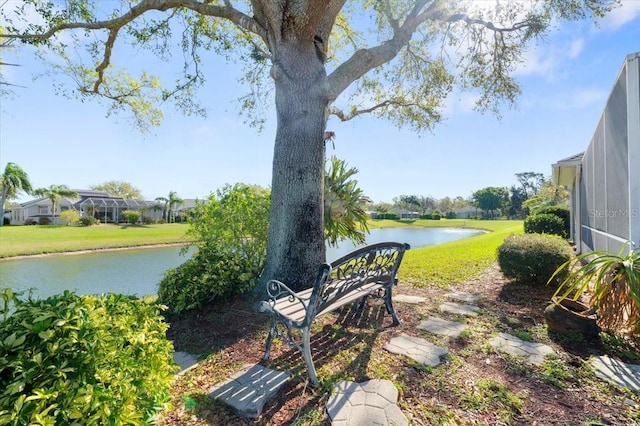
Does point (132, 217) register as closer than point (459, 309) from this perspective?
No

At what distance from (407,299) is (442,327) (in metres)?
1.04

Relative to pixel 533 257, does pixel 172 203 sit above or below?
above

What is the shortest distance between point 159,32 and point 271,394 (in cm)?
721

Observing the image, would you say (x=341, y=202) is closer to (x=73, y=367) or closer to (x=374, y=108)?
(x=374, y=108)

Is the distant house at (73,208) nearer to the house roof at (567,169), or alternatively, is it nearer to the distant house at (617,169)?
the house roof at (567,169)

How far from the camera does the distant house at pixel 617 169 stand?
3.62m

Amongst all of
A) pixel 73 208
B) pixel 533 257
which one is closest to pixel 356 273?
pixel 533 257

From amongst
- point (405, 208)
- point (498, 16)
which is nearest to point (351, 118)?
point (498, 16)

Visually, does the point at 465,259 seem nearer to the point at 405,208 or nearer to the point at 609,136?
the point at 609,136

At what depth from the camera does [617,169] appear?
469cm

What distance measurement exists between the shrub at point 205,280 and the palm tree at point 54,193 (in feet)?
158

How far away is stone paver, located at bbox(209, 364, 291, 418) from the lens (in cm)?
202

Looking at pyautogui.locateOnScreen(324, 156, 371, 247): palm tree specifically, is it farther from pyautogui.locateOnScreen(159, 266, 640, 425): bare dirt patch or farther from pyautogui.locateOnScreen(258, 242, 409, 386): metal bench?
pyautogui.locateOnScreen(159, 266, 640, 425): bare dirt patch

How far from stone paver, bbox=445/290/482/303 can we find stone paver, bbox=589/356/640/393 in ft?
6.04
